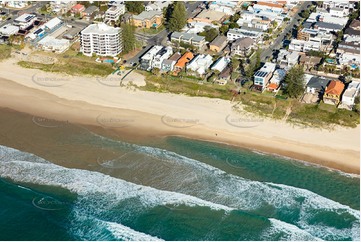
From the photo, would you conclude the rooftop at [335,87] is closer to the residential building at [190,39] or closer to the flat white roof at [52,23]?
the residential building at [190,39]

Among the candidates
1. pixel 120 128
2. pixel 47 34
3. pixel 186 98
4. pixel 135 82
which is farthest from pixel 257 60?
pixel 47 34

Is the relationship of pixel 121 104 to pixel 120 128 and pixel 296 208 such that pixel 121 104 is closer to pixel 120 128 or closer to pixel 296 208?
pixel 120 128

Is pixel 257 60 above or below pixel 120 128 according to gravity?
above

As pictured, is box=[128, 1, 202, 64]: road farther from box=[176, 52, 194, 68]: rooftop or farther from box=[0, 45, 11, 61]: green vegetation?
box=[0, 45, 11, 61]: green vegetation

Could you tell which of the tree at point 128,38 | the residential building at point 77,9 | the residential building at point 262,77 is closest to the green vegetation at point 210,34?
A: the tree at point 128,38

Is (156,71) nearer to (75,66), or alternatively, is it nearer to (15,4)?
(75,66)

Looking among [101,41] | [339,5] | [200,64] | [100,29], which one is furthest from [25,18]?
[339,5]

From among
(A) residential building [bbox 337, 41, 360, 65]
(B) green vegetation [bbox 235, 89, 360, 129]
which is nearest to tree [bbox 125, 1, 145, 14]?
(B) green vegetation [bbox 235, 89, 360, 129]
